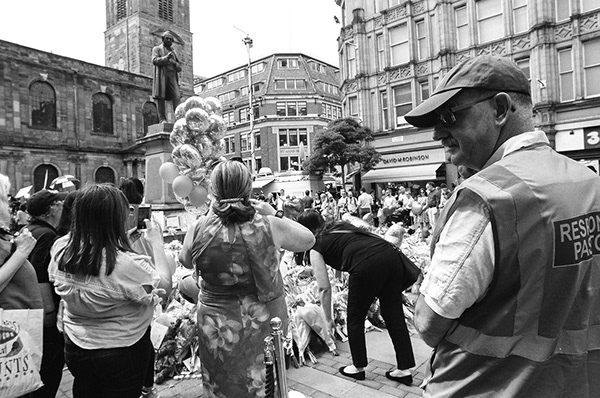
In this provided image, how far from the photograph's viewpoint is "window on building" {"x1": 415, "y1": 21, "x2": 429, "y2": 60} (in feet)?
81.1

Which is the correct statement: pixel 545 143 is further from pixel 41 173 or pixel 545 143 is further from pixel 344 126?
pixel 41 173

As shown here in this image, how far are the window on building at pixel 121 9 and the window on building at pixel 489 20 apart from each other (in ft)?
119

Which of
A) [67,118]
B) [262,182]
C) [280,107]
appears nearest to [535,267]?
[67,118]

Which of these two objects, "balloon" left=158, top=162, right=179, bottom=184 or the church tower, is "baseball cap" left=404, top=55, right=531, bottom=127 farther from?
the church tower

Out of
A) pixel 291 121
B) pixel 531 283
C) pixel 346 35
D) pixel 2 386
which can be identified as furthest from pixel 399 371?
pixel 291 121

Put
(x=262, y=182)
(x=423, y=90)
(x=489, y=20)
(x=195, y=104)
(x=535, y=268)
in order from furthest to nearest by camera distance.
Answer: (x=262, y=182) < (x=423, y=90) < (x=489, y=20) < (x=195, y=104) < (x=535, y=268)

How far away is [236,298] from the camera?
242 cm

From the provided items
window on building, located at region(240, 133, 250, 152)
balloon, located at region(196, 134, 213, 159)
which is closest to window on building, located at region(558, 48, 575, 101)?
balloon, located at region(196, 134, 213, 159)

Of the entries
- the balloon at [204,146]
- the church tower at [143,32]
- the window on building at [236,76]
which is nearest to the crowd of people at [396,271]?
the balloon at [204,146]

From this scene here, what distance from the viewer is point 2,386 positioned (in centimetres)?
193

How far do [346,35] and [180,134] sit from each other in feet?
82.7

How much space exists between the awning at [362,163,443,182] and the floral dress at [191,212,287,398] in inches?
907

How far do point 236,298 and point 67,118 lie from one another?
3330 cm

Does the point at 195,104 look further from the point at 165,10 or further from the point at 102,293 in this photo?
the point at 165,10
